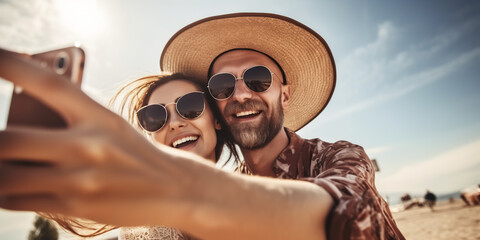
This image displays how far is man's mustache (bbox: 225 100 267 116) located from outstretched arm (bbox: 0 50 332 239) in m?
1.92

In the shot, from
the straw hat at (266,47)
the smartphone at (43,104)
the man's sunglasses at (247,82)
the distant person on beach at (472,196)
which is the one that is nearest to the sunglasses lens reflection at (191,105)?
the man's sunglasses at (247,82)

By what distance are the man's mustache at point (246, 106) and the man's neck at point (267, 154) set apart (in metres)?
0.37

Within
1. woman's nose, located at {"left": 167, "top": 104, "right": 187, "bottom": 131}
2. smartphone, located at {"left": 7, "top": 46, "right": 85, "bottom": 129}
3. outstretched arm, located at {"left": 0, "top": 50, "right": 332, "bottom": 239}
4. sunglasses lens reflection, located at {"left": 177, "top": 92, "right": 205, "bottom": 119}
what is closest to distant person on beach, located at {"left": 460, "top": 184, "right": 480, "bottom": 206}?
sunglasses lens reflection, located at {"left": 177, "top": 92, "right": 205, "bottom": 119}

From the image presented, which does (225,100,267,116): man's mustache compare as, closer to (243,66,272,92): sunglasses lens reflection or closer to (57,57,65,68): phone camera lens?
(243,66,272,92): sunglasses lens reflection

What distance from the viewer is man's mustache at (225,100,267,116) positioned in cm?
251

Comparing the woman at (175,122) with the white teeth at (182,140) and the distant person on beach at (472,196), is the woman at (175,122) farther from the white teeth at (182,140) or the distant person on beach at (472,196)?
the distant person on beach at (472,196)

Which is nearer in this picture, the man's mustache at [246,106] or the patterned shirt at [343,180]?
the patterned shirt at [343,180]

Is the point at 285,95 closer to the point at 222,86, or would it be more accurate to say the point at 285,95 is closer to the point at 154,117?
the point at 222,86

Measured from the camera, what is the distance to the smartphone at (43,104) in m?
0.52

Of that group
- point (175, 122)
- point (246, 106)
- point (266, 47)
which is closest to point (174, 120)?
point (175, 122)

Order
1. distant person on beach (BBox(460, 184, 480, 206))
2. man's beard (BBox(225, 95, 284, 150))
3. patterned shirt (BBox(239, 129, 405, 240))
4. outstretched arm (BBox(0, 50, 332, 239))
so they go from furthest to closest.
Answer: distant person on beach (BBox(460, 184, 480, 206)) < man's beard (BBox(225, 95, 284, 150)) < patterned shirt (BBox(239, 129, 405, 240)) < outstretched arm (BBox(0, 50, 332, 239))

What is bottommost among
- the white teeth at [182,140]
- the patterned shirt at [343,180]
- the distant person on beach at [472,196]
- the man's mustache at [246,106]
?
the distant person on beach at [472,196]

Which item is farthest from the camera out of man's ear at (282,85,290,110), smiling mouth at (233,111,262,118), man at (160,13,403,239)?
man's ear at (282,85,290,110)

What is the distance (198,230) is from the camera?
1.83ft
